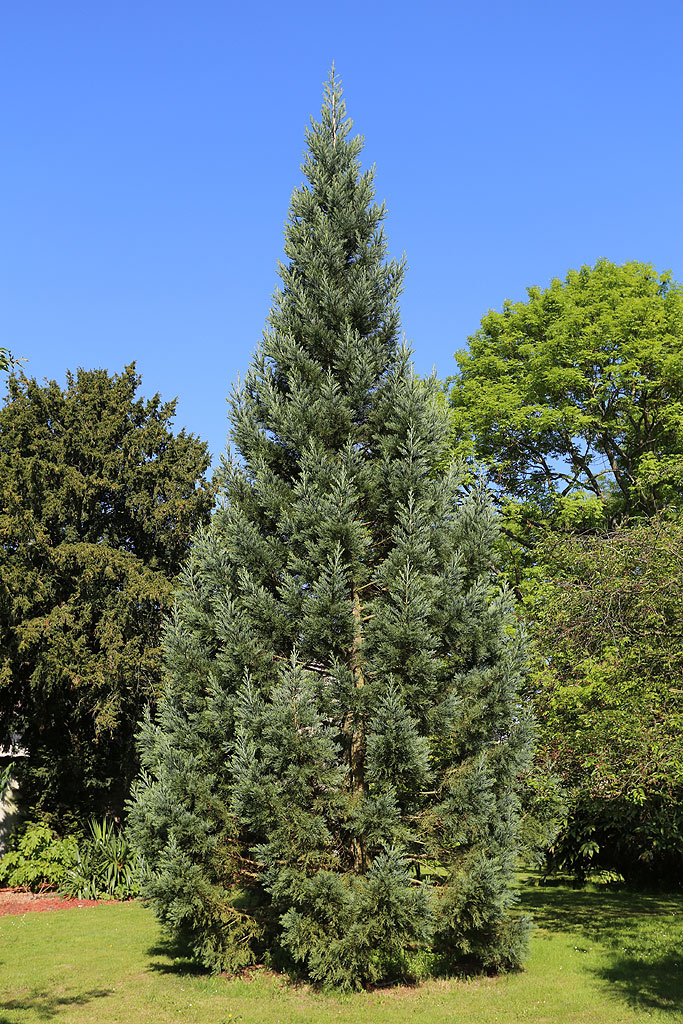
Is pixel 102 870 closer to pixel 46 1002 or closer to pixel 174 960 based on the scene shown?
pixel 174 960

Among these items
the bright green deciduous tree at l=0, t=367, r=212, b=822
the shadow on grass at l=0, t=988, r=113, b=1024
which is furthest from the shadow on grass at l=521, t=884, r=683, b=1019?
the bright green deciduous tree at l=0, t=367, r=212, b=822

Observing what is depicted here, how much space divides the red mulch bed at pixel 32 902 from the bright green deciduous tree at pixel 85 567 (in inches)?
71.6

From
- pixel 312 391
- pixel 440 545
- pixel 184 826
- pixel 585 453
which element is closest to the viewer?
pixel 184 826

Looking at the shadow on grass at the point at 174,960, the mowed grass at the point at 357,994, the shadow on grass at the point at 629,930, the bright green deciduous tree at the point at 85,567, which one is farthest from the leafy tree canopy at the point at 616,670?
the bright green deciduous tree at the point at 85,567

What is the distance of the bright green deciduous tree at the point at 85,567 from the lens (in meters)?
19.0

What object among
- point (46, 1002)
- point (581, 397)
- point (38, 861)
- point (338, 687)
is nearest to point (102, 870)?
point (38, 861)

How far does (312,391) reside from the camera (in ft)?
43.0

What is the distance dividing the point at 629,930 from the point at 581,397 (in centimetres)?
1357

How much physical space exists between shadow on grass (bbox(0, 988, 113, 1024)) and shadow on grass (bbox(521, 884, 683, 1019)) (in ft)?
21.8

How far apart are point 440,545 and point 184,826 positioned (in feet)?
17.4

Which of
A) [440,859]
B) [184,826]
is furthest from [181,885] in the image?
[440,859]

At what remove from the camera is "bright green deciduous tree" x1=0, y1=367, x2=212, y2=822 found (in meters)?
19.0

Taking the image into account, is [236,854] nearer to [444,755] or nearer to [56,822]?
[444,755]

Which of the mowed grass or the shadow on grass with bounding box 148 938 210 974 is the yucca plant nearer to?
the mowed grass
